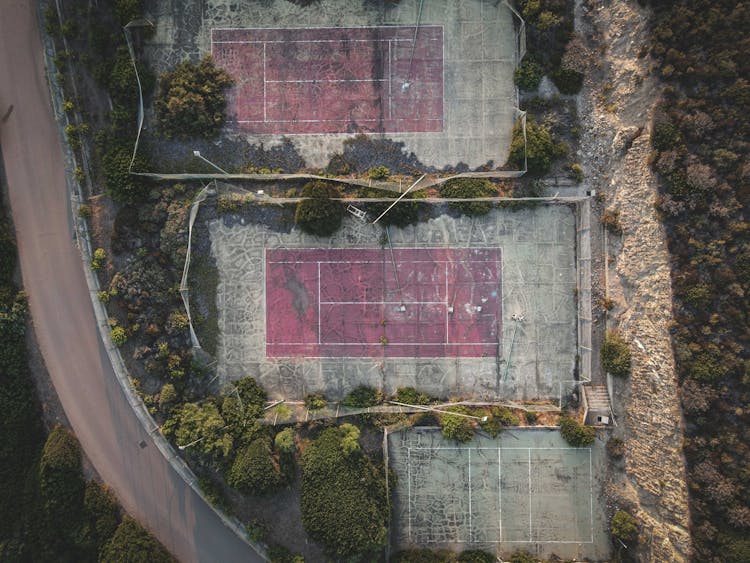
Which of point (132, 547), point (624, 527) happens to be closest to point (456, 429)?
point (624, 527)

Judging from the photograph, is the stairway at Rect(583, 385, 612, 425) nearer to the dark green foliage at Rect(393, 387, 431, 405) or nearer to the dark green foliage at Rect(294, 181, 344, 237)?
the dark green foliage at Rect(393, 387, 431, 405)

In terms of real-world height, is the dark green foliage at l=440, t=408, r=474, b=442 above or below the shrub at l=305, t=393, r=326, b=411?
below

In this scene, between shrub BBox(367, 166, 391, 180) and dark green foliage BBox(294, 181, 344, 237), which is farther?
shrub BBox(367, 166, 391, 180)

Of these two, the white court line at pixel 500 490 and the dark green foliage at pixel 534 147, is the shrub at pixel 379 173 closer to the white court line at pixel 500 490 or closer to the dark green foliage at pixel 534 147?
the dark green foliage at pixel 534 147

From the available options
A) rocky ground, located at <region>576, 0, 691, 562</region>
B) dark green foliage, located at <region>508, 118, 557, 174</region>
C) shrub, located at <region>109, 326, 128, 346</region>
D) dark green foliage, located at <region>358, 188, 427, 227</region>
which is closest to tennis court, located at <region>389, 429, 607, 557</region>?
rocky ground, located at <region>576, 0, 691, 562</region>

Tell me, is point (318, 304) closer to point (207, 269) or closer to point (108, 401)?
point (207, 269)

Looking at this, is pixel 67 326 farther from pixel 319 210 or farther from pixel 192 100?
pixel 319 210
